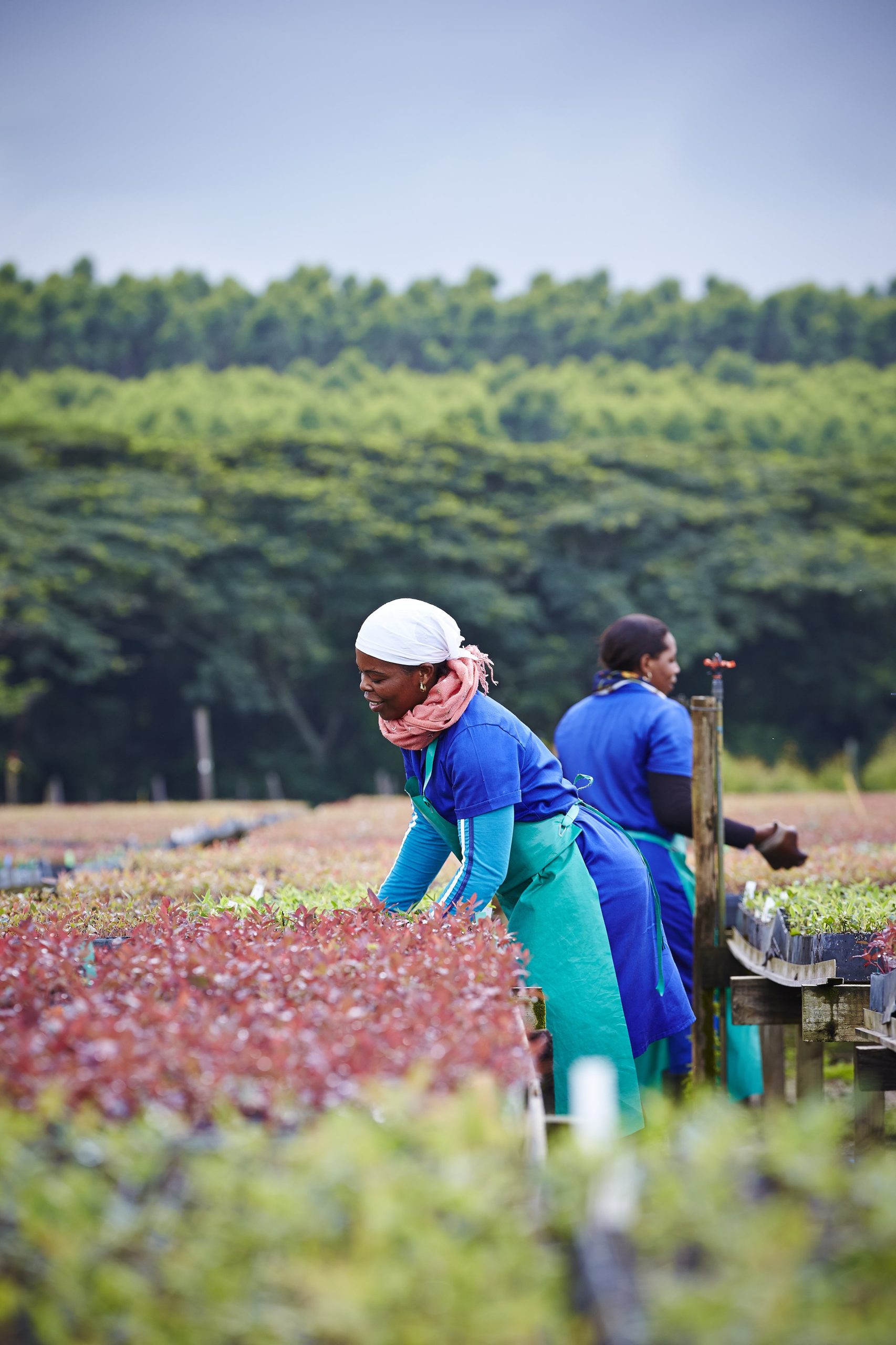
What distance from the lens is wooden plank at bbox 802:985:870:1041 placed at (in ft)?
12.7

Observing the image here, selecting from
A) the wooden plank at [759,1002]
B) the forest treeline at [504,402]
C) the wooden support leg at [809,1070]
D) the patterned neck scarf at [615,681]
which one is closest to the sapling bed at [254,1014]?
the wooden plank at [759,1002]

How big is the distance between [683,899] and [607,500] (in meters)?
25.5

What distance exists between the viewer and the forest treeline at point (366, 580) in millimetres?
27234

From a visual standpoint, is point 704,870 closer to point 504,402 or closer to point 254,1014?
point 254,1014

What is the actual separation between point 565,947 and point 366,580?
26.1m

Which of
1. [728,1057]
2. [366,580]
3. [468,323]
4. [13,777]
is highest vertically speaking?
[468,323]

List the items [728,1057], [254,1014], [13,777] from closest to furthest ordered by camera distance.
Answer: [254,1014], [728,1057], [13,777]

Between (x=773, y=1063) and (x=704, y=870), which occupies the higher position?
(x=704, y=870)

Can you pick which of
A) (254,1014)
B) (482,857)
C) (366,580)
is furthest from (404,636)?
(366,580)

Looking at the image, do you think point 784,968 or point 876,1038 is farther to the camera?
point 784,968

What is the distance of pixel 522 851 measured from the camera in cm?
345

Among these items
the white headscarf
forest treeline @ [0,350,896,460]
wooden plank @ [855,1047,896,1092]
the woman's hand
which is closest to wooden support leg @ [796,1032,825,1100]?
the woman's hand

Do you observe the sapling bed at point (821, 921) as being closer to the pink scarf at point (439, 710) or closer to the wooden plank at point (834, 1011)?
the wooden plank at point (834, 1011)

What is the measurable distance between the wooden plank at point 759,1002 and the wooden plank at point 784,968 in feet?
0.16
